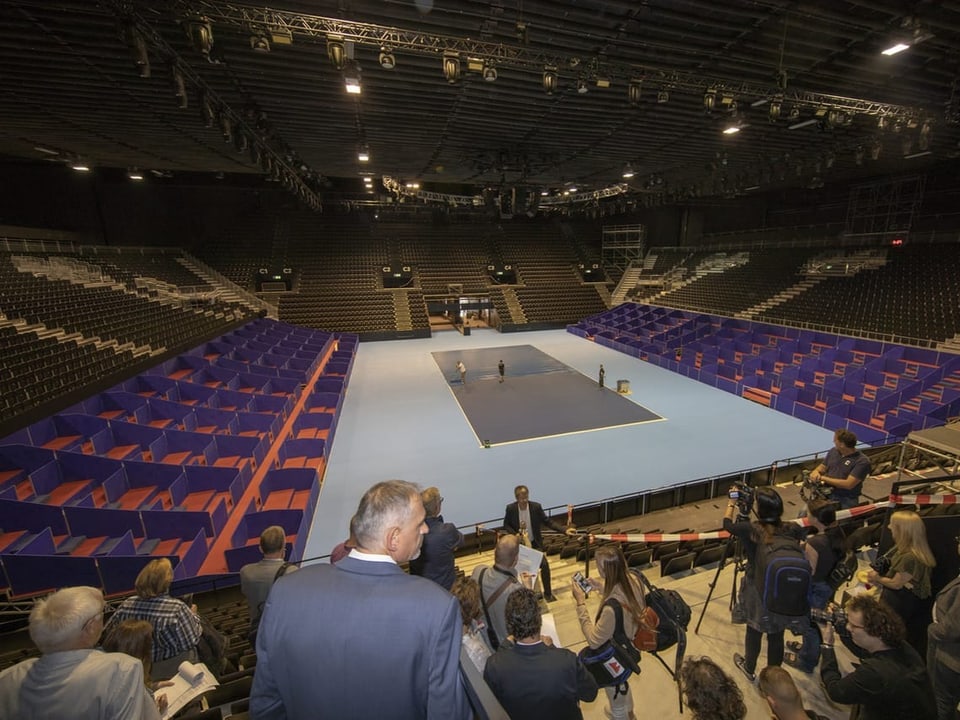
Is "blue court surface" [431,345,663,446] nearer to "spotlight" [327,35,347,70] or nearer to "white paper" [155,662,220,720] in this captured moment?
"white paper" [155,662,220,720]

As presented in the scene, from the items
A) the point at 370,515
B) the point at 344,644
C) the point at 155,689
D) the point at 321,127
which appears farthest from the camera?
the point at 321,127

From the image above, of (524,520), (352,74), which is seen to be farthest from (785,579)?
(352,74)

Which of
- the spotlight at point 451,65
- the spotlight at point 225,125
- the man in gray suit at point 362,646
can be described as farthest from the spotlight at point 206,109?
the man in gray suit at point 362,646

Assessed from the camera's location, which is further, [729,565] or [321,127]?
[321,127]

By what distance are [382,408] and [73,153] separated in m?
13.0

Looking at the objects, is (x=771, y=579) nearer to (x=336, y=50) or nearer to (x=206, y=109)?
(x=336, y=50)

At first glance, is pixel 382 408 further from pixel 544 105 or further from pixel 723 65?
pixel 723 65

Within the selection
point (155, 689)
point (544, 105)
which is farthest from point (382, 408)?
point (155, 689)

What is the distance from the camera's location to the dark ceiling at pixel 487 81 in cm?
598

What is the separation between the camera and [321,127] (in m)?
10.8

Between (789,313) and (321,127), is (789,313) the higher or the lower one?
the lower one

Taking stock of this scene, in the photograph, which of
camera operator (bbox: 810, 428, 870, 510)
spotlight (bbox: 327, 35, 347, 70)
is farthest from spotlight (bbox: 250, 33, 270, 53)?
camera operator (bbox: 810, 428, 870, 510)

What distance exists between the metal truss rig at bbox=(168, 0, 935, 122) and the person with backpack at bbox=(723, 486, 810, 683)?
7.21 metres

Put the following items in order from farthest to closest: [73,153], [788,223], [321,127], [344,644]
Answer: [788,223], [73,153], [321,127], [344,644]
